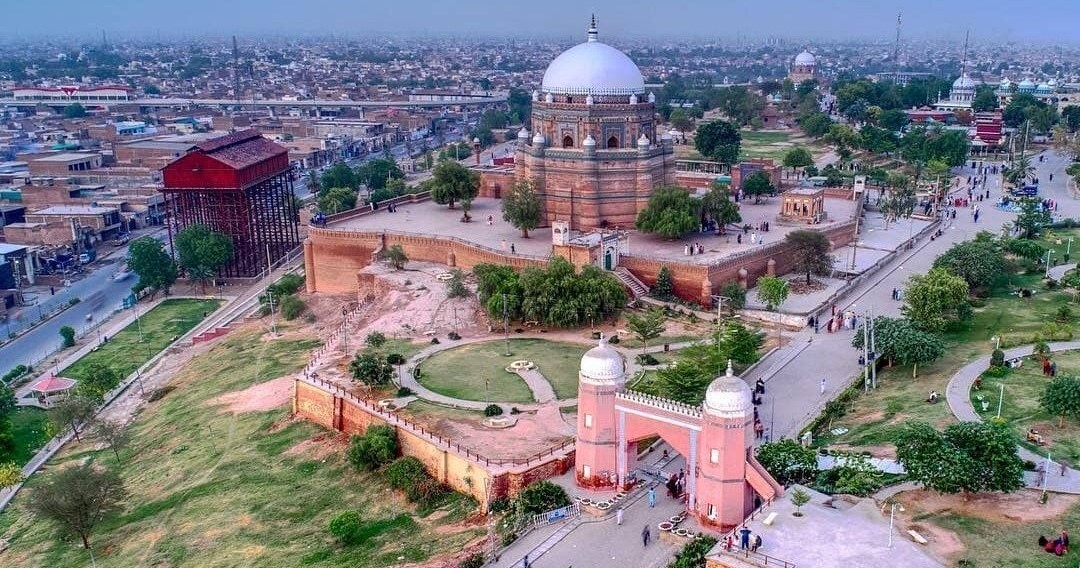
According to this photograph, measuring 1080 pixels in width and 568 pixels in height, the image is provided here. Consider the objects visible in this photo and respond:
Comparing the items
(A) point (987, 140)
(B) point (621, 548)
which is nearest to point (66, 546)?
(B) point (621, 548)

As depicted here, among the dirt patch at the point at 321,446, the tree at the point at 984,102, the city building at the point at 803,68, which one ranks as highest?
the city building at the point at 803,68

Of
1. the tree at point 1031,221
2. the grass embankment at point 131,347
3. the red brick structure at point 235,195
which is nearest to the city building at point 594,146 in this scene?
the tree at point 1031,221

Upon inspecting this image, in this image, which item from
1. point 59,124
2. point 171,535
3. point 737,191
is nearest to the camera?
point 171,535

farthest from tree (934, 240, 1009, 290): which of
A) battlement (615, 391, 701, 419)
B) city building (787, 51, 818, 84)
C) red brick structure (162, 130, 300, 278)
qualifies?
city building (787, 51, 818, 84)

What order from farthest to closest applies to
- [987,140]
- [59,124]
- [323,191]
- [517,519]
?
[59,124], [987,140], [323,191], [517,519]

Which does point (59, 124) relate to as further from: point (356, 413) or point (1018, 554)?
point (1018, 554)

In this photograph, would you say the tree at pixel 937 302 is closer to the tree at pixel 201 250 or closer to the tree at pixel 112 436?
the tree at pixel 112 436

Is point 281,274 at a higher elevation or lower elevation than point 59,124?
lower
